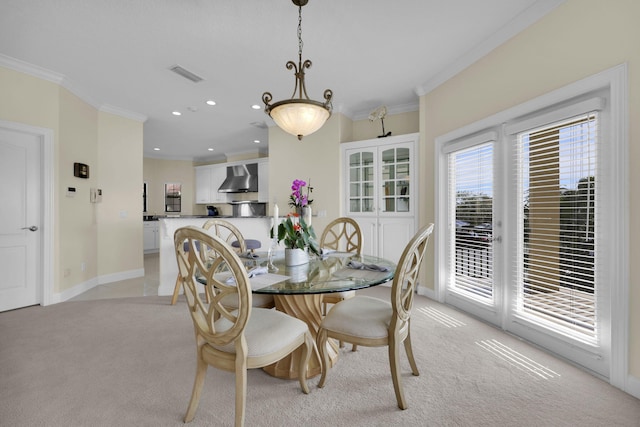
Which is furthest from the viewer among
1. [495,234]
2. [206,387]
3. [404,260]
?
[495,234]

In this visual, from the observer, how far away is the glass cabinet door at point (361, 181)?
4262 millimetres

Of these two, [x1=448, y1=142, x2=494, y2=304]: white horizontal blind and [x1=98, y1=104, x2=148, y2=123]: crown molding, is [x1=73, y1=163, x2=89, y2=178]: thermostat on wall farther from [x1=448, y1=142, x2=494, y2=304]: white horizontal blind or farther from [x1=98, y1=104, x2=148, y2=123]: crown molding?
[x1=448, y1=142, x2=494, y2=304]: white horizontal blind

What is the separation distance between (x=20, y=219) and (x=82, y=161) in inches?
40.4

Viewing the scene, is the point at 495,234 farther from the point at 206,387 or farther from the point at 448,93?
the point at 206,387

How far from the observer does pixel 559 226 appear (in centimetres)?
217

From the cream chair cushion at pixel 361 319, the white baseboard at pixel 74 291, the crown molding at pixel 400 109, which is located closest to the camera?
the cream chair cushion at pixel 361 319

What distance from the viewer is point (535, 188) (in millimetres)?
2361

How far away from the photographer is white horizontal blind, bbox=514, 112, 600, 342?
1.97 meters

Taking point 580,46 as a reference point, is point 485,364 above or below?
below

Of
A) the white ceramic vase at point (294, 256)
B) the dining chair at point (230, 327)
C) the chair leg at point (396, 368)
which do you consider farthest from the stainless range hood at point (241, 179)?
the chair leg at point (396, 368)

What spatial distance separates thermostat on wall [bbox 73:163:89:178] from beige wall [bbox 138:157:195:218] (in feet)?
Answer: 12.5

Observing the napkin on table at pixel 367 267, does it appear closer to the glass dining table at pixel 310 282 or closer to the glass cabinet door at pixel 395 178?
the glass dining table at pixel 310 282

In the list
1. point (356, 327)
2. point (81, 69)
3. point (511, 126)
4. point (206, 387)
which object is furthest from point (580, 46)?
point (81, 69)

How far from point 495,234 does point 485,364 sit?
47.4 inches
